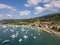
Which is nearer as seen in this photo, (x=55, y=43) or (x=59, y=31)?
(x=55, y=43)

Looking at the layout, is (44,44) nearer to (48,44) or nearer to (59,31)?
(48,44)

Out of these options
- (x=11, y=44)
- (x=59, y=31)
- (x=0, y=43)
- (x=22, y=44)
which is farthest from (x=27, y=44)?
(x=59, y=31)

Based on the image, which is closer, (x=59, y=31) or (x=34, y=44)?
(x=34, y=44)

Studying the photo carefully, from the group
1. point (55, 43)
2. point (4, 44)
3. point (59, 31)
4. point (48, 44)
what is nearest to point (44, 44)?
point (48, 44)

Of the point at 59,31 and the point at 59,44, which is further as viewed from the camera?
the point at 59,31

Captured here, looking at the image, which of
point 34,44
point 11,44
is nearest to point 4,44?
point 11,44

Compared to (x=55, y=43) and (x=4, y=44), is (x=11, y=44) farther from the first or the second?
(x=55, y=43)

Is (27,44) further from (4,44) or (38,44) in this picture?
(4,44)
